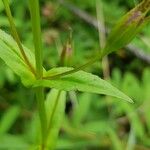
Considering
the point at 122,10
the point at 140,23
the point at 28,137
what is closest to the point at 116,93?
the point at 140,23

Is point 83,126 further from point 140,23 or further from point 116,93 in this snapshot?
point 140,23

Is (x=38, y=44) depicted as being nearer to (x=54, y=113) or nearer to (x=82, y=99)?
(x=54, y=113)

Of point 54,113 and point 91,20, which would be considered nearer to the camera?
point 54,113

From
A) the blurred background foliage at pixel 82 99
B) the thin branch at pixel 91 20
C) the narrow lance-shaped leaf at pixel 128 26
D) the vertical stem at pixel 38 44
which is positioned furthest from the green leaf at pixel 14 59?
the thin branch at pixel 91 20

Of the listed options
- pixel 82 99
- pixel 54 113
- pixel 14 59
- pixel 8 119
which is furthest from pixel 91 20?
pixel 14 59

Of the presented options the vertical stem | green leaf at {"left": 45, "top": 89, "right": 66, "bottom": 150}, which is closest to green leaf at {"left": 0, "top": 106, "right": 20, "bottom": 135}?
green leaf at {"left": 45, "top": 89, "right": 66, "bottom": 150}
